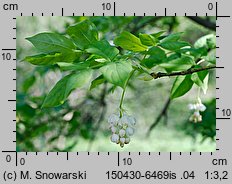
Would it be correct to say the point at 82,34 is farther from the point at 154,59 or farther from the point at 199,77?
the point at 199,77

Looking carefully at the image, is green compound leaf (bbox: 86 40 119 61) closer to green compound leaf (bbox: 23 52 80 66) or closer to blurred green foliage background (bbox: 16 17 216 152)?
green compound leaf (bbox: 23 52 80 66)

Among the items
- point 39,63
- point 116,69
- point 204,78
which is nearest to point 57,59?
point 39,63

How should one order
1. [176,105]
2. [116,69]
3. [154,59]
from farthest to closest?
[176,105], [154,59], [116,69]

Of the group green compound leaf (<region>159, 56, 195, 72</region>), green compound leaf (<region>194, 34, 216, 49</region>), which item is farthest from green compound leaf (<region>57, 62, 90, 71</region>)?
green compound leaf (<region>194, 34, 216, 49</region>)

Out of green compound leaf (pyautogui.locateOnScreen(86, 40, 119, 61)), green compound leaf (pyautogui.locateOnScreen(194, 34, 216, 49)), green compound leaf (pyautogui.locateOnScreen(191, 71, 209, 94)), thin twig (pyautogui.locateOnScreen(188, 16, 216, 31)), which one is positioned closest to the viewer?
green compound leaf (pyautogui.locateOnScreen(86, 40, 119, 61))

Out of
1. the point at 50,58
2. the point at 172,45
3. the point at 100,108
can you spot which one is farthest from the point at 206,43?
the point at 100,108

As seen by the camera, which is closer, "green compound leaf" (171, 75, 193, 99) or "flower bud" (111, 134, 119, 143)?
"flower bud" (111, 134, 119, 143)

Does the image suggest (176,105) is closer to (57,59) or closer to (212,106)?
(212,106)
